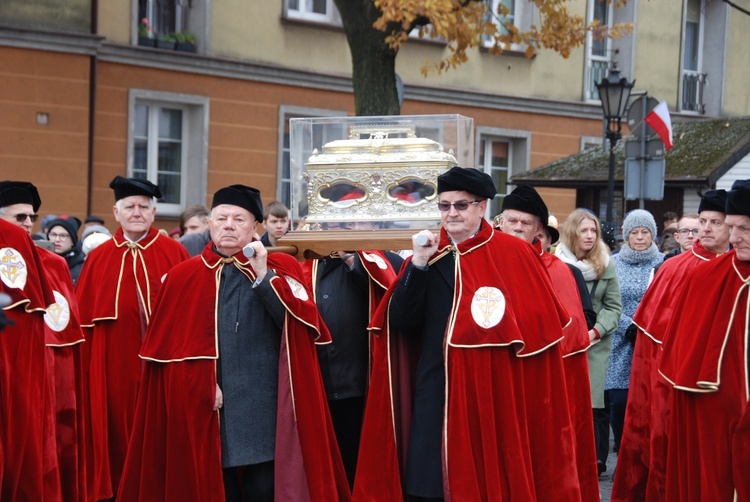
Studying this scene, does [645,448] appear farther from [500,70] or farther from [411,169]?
[500,70]

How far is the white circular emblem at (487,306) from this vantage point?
6715 mm

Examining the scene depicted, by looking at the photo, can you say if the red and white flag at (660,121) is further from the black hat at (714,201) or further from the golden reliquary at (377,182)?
the golden reliquary at (377,182)

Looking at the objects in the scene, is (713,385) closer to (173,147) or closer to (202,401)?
(202,401)

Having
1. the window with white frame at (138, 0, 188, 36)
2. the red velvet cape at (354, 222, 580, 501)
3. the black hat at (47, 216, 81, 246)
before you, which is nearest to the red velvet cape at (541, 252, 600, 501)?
the red velvet cape at (354, 222, 580, 501)

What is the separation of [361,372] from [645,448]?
1.78m

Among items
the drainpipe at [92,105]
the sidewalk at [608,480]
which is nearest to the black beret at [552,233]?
the sidewalk at [608,480]

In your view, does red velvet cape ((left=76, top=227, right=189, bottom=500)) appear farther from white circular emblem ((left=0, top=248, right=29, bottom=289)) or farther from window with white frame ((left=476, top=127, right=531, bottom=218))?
window with white frame ((left=476, top=127, right=531, bottom=218))

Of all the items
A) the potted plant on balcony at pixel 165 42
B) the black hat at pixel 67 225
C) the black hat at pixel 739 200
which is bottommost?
the black hat at pixel 67 225

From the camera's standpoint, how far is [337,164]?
282 inches

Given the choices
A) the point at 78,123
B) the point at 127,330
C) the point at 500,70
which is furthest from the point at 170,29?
the point at 127,330

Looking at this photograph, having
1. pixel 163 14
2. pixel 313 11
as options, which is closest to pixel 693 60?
pixel 313 11

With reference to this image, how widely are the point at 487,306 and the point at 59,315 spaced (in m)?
2.75

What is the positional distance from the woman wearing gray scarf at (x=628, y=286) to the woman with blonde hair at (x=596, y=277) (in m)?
0.21

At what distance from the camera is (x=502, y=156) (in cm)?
2627
